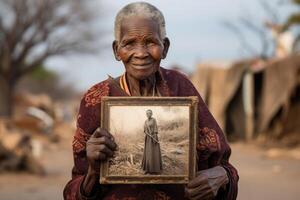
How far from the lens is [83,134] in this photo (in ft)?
7.36

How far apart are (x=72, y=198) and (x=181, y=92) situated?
49 cm

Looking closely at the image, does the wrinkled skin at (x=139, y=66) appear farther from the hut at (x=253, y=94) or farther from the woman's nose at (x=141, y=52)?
the hut at (x=253, y=94)

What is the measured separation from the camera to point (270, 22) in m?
25.9

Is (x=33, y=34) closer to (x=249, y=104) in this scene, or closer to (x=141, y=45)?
(x=249, y=104)

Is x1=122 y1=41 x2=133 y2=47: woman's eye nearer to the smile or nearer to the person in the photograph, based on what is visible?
the smile

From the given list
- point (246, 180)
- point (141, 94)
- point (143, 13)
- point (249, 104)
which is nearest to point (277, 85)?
point (249, 104)

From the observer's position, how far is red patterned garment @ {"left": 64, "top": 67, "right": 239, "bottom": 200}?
2217mm

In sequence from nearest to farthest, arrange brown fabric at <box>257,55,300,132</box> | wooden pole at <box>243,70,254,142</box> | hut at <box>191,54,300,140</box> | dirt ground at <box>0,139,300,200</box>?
1. dirt ground at <box>0,139,300,200</box>
2. brown fabric at <box>257,55,300,132</box>
3. hut at <box>191,54,300,140</box>
4. wooden pole at <box>243,70,254,142</box>

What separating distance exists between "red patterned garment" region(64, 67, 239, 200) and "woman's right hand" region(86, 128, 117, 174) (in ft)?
0.46

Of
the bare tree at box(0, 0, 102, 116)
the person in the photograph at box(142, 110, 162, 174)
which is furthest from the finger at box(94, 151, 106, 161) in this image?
Answer: the bare tree at box(0, 0, 102, 116)

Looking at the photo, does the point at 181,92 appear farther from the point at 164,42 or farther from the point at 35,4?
the point at 35,4

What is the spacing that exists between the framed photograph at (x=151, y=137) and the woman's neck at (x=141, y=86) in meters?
0.13

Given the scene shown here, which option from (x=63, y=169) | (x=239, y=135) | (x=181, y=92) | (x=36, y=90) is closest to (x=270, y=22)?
(x=239, y=135)

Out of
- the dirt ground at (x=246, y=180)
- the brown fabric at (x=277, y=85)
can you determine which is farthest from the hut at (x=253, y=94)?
the dirt ground at (x=246, y=180)
